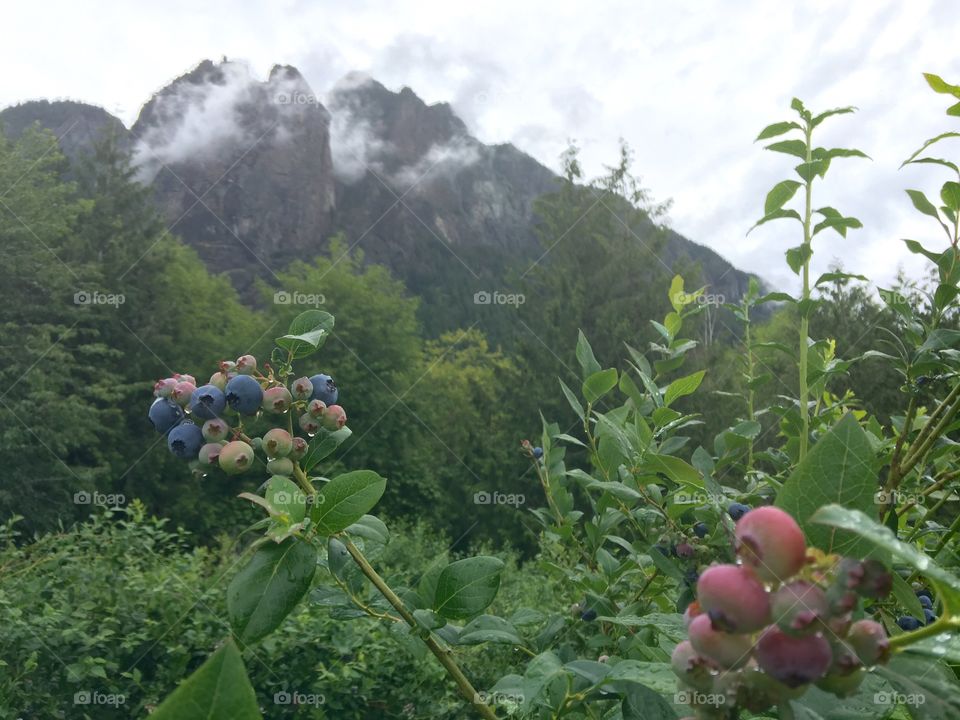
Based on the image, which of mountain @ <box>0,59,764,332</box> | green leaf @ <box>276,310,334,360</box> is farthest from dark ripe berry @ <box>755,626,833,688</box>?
mountain @ <box>0,59,764,332</box>

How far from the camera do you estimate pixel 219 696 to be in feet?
0.90

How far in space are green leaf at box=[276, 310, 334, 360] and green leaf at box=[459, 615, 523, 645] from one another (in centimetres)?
40

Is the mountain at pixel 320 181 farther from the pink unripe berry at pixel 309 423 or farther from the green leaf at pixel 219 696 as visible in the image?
the green leaf at pixel 219 696

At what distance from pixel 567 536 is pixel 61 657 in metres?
2.96

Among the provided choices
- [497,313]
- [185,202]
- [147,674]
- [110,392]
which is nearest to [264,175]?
[185,202]

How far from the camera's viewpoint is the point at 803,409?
3.17 feet

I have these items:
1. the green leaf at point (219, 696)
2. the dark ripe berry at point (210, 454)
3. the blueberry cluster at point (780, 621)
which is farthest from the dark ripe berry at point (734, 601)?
the dark ripe berry at point (210, 454)

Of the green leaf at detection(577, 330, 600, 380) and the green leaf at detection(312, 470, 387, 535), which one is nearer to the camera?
the green leaf at detection(312, 470, 387, 535)

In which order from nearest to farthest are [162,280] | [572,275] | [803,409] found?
[803,409] < [572,275] < [162,280]

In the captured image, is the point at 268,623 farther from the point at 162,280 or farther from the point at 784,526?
the point at 162,280

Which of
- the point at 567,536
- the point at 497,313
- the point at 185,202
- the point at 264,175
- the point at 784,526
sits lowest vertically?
A: the point at 567,536

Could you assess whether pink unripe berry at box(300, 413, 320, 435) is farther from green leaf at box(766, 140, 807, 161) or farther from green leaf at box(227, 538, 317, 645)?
green leaf at box(766, 140, 807, 161)

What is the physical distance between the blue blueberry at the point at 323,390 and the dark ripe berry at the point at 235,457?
0.14 m

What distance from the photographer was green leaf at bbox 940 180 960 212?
3.15ft
